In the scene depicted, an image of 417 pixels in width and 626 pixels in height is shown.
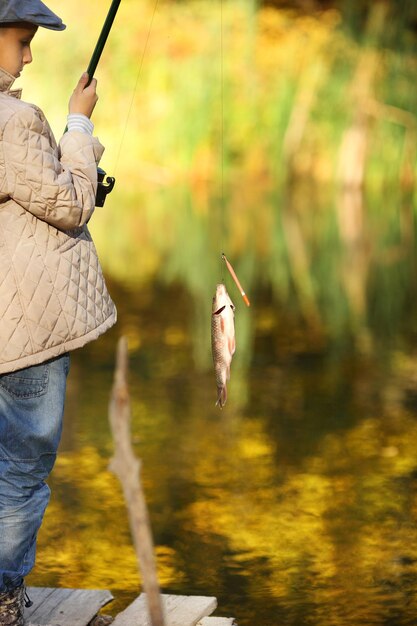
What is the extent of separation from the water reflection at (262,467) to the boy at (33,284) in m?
0.96

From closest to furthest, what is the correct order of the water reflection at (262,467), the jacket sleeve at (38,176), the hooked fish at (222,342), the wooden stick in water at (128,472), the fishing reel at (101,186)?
the wooden stick in water at (128,472), the jacket sleeve at (38,176), the fishing reel at (101,186), the hooked fish at (222,342), the water reflection at (262,467)

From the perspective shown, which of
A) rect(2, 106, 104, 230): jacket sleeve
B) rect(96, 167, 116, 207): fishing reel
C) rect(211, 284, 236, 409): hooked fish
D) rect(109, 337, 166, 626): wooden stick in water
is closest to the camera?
rect(109, 337, 166, 626): wooden stick in water

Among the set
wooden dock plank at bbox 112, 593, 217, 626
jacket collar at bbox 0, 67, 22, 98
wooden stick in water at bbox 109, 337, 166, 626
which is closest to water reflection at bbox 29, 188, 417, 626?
wooden dock plank at bbox 112, 593, 217, 626

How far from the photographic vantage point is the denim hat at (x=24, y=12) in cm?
303

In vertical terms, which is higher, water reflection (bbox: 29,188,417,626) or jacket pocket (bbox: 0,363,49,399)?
jacket pocket (bbox: 0,363,49,399)

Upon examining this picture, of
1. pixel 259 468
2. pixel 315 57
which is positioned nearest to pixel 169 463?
pixel 259 468

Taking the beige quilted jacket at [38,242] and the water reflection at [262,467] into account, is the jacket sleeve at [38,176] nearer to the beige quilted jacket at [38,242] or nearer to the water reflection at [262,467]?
the beige quilted jacket at [38,242]

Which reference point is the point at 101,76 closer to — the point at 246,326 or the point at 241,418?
the point at 246,326

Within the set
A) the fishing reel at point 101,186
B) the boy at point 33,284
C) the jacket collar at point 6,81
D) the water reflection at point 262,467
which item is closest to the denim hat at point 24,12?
the boy at point 33,284

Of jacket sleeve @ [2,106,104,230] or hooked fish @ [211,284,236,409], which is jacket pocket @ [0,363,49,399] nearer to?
jacket sleeve @ [2,106,104,230]

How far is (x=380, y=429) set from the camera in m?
6.30

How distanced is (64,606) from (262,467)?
84.3 inches

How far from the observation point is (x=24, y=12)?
305cm

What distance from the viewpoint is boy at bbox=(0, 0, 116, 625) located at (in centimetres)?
302
